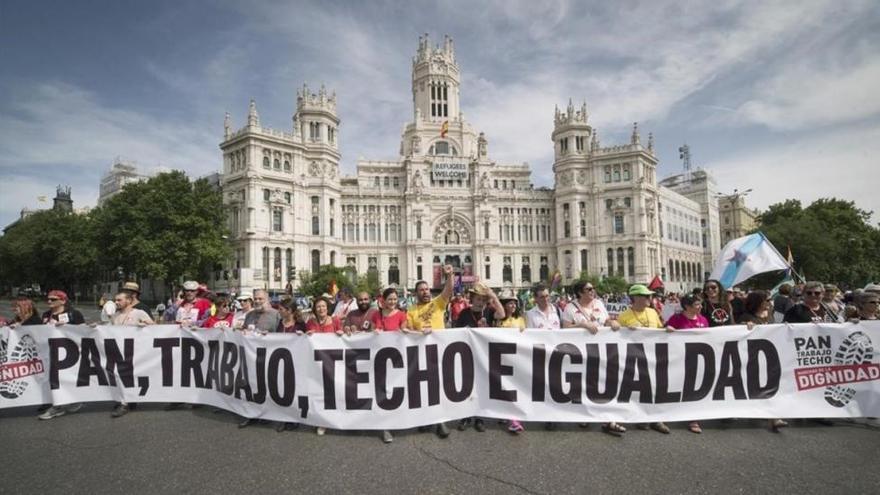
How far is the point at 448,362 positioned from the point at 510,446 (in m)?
1.38

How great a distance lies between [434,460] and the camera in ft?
17.7

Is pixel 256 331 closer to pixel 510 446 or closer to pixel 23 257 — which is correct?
pixel 510 446

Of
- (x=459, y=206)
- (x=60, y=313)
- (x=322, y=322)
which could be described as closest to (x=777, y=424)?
(x=322, y=322)

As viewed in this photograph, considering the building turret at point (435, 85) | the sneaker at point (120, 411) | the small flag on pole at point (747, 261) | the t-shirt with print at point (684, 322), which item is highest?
the building turret at point (435, 85)

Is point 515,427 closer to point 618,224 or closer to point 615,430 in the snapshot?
point 615,430

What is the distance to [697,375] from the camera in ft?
21.3

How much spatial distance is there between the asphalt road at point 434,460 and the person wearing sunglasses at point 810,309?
64.1 inches

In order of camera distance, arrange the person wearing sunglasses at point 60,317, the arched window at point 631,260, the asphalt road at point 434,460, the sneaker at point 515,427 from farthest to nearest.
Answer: the arched window at point 631,260 → the person wearing sunglasses at point 60,317 → the sneaker at point 515,427 → the asphalt road at point 434,460

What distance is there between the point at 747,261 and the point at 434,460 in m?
9.73

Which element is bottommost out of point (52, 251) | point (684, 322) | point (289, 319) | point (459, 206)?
point (684, 322)

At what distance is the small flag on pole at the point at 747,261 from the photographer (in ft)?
35.5

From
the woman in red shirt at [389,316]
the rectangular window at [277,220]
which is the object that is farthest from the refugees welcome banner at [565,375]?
the rectangular window at [277,220]

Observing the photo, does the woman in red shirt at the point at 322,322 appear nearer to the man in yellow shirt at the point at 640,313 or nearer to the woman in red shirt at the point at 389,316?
the woman in red shirt at the point at 389,316

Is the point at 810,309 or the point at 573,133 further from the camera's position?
the point at 573,133
